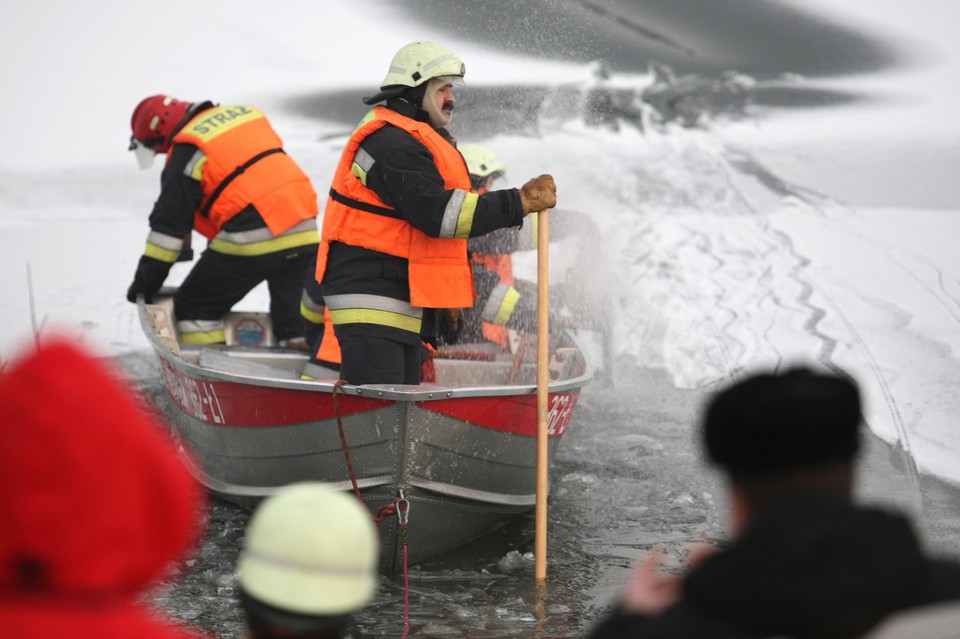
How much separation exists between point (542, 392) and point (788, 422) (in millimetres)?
3376

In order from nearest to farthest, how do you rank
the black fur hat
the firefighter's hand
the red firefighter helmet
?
the black fur hat → the firefighter's hand → the red firefighter helmet

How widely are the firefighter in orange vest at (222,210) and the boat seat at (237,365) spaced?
0.53m

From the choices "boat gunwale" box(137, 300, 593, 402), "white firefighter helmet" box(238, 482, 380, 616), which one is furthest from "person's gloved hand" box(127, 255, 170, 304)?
"white firefighter helmet" box(238, 482, 380, 616)

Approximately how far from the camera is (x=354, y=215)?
4883 millimetres

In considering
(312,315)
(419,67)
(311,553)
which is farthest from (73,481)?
(312,315)

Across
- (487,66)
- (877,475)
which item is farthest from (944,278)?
(487,66)

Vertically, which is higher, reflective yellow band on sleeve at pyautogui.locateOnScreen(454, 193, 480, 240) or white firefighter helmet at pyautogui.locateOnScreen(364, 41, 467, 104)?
white firefighter helmet at pyautogui.locateOnScreen(364, 41, 467, 104)

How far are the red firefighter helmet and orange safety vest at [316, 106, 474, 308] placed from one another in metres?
2.29

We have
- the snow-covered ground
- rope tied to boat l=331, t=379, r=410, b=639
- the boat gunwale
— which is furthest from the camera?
the snow-covered ground

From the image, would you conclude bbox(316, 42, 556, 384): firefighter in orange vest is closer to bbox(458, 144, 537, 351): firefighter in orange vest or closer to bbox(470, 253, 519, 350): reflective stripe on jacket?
bbox(458, 144, 537, 351): firefighter in orange vest

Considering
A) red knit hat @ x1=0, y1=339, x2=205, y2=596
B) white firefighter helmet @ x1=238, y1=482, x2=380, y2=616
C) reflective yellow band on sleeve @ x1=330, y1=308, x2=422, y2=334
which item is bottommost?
reflective yellow band on sleeve @ x1=330, y1=308, x2=422, y2=334

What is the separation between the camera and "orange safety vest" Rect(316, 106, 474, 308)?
482 cm

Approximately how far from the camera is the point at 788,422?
4.99 feet

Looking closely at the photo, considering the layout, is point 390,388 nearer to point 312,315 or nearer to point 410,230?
point 410,230
